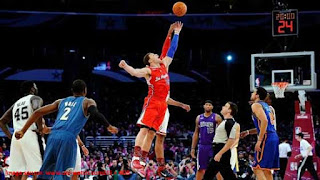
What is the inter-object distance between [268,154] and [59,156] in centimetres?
437

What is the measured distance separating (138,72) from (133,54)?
2254 cm

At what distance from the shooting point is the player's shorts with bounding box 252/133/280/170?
32.7 feet

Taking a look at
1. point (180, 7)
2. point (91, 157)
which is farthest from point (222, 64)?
point (180, 7)

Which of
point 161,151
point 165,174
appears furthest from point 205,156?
point 161,151

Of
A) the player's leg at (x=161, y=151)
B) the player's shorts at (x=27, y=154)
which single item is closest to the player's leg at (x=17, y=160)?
the player's shorts at (x=27, y=154)

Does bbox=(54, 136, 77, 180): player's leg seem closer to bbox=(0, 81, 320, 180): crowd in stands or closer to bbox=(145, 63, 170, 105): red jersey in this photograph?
bbox=(145, 63, 170, 105): red jersey

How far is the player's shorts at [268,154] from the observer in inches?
392

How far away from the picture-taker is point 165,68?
9.67m

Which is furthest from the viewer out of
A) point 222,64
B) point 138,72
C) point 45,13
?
point 222,64

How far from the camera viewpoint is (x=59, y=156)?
701cm

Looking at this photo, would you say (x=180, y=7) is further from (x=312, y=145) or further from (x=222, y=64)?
(x=222, y=64)

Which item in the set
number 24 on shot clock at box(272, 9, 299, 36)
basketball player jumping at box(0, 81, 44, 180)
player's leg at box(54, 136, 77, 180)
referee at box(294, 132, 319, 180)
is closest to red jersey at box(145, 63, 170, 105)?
basketball player jumping at box(0, 81, 44, 180)

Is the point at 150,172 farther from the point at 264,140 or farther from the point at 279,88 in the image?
the point at 279,88

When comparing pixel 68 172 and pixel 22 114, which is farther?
pixel 22 114
